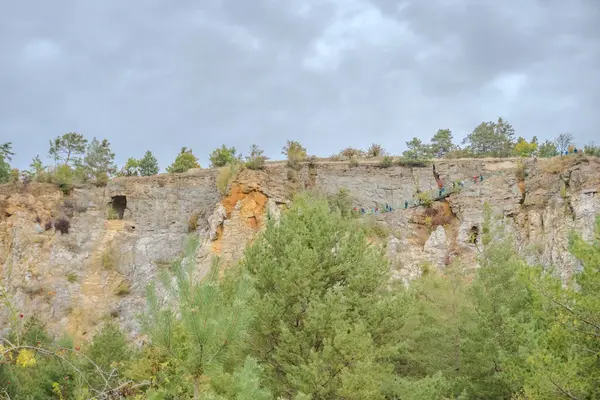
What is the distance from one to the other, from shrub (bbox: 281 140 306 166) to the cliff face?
0.75m

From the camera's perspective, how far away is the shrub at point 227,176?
32.9 m

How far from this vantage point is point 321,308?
1277cm

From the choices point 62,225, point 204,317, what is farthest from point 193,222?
point 204,317

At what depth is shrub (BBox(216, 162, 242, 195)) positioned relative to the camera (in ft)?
108

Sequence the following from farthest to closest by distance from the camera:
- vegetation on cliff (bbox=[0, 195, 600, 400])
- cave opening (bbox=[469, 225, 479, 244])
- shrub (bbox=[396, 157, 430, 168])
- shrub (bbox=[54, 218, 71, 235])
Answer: shrub (bbox=[396, 157, 430, 168]), shrub (bbox=[54, 218, 71, 235]), cave opening (bbox=[469, 225, 479, 244]), vegetation on cliff (bbox=[0, 195, 600, 400])

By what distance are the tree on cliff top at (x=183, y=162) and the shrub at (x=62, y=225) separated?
7959mm

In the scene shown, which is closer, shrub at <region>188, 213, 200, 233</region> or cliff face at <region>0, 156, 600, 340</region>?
cliff face at <region>0, 156, 600, 340</region>

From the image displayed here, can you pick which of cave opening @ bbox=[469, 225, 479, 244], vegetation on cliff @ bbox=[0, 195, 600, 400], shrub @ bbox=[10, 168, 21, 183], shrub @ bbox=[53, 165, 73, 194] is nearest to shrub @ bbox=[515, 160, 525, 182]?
cave opening @ bbox=[469, 225, 479, 244]

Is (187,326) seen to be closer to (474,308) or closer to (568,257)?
A: (474,308)

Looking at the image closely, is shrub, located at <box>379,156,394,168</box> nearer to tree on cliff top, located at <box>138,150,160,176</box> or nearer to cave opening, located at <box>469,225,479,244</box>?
cave opening, located at <box>469,225,479,244</box>

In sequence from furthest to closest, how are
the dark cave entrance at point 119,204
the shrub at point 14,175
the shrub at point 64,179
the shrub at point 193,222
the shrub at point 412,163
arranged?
the dark cave entrance at point 119,204 < the shrub at point 64,179 < the shrub at point 412,163 < the shrub at point 14,175 < the shrub at point 193,222

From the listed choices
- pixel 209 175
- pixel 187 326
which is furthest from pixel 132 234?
pixel 187 326

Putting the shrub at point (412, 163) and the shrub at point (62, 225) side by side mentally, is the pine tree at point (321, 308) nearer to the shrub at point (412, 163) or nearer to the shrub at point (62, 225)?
the shrub at point (412, 163)

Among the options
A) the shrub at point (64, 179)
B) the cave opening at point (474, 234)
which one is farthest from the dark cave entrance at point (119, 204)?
the cave opening at point (474, 234)
